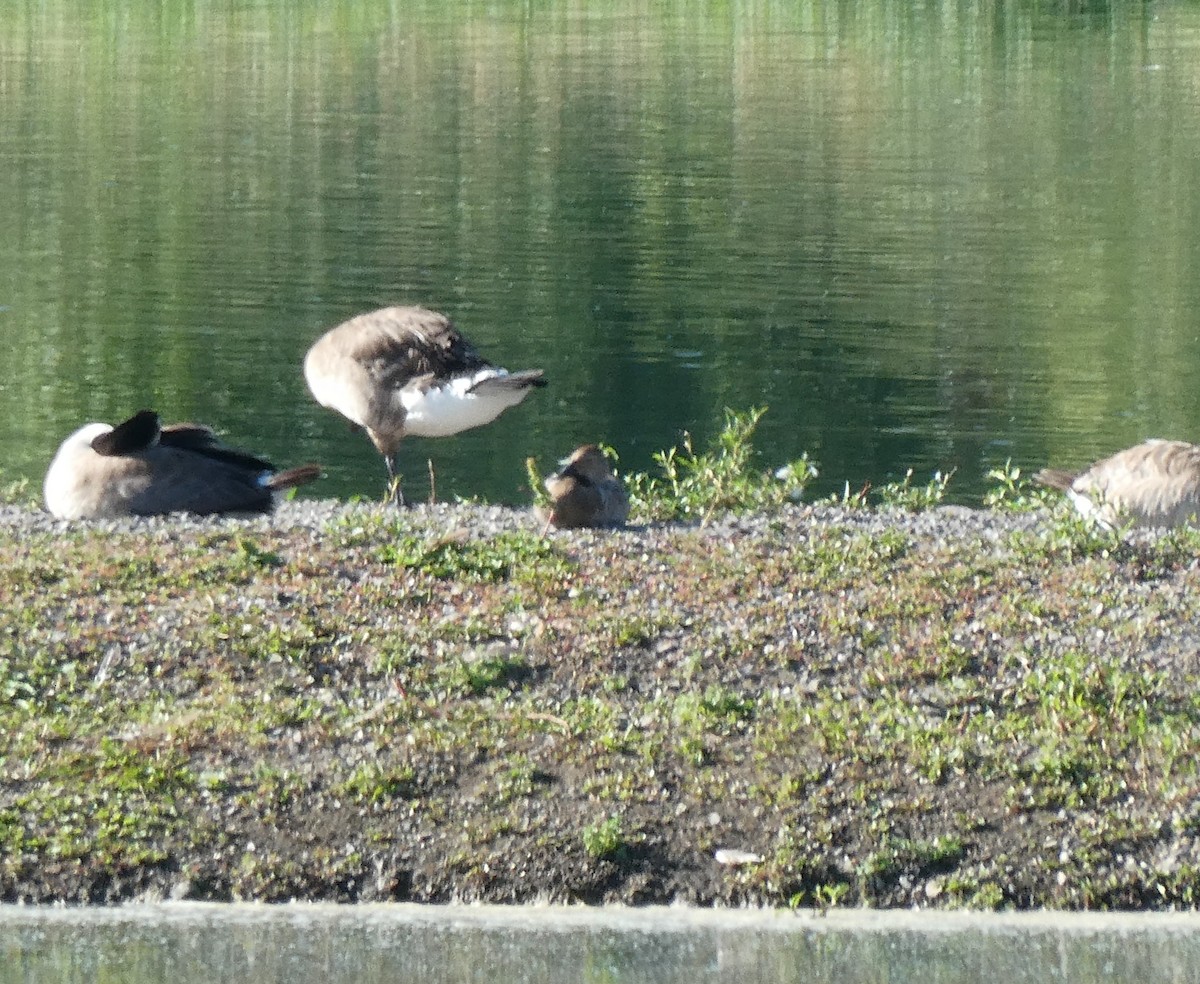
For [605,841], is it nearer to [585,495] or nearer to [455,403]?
[585,495]

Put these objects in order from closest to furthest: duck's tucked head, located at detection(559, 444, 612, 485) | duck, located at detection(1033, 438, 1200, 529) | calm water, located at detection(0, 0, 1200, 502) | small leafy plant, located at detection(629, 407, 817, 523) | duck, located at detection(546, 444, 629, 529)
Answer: duck, located at detection(546, 444, 629, 529)
duck's tucked head, located at detection(559, 444, 612, 485)
duck, located at detection(1033, 438, 1200, 529)
small leafy plant, located at detection(629, 407, 817, 523)
calm water, located at detection(0, 0, 1200, 502)

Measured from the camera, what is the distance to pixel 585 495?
1111 centimetres

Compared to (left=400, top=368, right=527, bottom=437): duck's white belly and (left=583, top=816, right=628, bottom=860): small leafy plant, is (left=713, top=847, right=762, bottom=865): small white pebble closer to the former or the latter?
(left=583, top=816, right=628, bottom=860): small leafy plant

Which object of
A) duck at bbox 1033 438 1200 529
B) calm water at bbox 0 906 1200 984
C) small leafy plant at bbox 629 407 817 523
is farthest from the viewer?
small leafy plant at bbox 629 407 817 523

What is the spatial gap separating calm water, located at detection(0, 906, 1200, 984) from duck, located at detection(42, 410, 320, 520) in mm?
4093

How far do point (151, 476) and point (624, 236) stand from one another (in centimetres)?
2048

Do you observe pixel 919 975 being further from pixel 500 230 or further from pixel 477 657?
pixel 500 230

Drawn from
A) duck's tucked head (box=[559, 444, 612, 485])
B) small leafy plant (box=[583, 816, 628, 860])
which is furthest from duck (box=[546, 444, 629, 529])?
small leafy plant (box=[583, 816, 628, 860])

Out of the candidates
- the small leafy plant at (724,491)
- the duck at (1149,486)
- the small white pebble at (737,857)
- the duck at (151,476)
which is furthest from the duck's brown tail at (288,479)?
the small white pebble at (737,857)

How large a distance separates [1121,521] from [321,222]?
23.1 meters

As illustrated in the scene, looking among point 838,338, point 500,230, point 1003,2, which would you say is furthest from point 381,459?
point 1003,2

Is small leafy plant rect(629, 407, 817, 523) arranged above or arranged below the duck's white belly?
below

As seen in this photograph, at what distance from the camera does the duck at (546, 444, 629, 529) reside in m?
11.1

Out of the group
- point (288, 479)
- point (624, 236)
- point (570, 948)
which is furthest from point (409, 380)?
point (624, 236)
